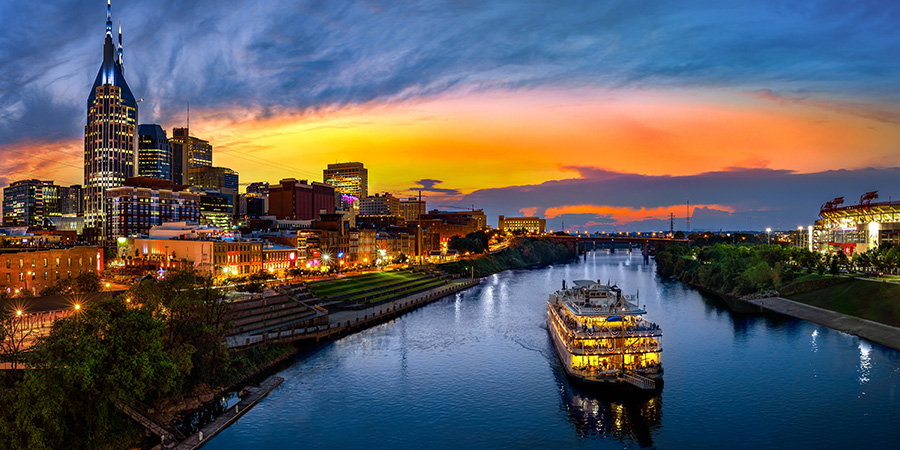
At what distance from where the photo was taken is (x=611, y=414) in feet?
163

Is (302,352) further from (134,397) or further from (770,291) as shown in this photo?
(770,291)

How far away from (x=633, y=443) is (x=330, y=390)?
2998 centimetres

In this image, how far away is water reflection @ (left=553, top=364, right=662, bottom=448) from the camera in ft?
151

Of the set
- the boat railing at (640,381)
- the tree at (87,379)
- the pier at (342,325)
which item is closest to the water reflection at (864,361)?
the boat railing at (640,381)

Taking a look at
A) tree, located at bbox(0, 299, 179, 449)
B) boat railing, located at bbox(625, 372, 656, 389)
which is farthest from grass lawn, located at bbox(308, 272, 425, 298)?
boat railing, located at bbox(625, 372, 656, 389)

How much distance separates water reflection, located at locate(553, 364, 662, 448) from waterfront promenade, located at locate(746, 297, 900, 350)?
152ft

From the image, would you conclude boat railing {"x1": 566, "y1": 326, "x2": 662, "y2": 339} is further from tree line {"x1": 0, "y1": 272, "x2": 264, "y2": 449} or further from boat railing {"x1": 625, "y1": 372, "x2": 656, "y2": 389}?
tree line {"x1": 0, "y1": 272, "x2": 264, "y2": 449}

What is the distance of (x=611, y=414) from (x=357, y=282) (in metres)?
87.2

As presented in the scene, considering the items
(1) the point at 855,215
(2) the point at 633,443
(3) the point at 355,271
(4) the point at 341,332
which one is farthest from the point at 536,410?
(1) the point at 855,215

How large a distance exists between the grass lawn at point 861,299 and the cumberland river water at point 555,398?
34.9ft

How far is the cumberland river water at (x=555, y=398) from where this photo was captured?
45.0 m

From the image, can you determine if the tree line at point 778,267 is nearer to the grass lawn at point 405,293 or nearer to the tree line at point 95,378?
the grass lawn at point 405,293

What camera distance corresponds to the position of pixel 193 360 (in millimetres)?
53719

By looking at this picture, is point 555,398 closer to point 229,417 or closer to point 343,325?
point 229,417
